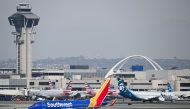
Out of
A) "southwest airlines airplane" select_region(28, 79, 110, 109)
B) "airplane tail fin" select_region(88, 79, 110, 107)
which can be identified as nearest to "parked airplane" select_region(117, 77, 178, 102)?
"airplane tail fin" select_region(88, 79, 110, 107)

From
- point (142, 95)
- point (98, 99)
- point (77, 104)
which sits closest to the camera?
point (77, 104)

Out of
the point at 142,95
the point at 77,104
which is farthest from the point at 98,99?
the point at 142,95

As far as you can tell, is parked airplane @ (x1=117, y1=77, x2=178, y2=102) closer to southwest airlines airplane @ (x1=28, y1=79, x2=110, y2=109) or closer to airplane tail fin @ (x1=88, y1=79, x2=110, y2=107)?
airplane tail fin @ (x1=88, y1=79, x2=110, y2=107)

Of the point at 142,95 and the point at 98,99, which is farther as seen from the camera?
the point at 142,95

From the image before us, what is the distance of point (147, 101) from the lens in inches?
6565

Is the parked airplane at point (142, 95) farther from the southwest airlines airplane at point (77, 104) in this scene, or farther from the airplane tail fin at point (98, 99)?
the southwest airlines airplane at point (77, 104)

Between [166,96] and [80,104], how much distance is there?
7094cm

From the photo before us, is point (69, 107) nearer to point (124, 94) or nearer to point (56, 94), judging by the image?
point (124, 94)

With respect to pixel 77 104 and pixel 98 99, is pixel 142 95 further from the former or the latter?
pixel 77 104

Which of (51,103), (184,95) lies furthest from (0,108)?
(184,95)

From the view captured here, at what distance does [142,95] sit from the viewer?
528 ft

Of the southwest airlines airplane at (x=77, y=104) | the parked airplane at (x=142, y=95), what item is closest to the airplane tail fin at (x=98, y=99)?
the southwest airlines airplane at (x=77, y=104)

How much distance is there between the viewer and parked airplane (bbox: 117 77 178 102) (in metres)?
155

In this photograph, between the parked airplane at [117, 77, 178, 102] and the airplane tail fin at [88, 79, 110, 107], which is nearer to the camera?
the airplane tail fin at [88, 79, 110, 107]
